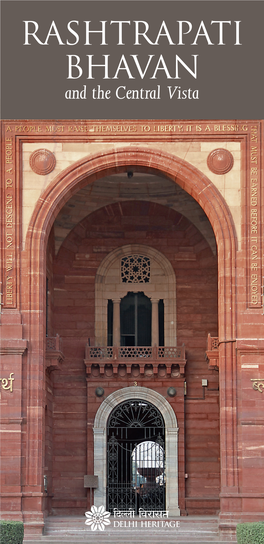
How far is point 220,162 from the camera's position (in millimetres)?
21234

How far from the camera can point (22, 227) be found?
827 inches

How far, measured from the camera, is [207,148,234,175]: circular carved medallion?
2123 cm

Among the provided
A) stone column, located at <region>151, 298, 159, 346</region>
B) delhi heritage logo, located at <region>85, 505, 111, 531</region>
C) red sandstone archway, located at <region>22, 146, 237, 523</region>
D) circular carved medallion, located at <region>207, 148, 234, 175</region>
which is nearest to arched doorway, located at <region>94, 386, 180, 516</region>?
delhi heritage logo, located at <region>85, 505, 111, 531</region>

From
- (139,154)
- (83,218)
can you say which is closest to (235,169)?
(139,154)

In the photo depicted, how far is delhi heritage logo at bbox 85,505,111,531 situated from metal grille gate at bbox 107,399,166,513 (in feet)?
4.87

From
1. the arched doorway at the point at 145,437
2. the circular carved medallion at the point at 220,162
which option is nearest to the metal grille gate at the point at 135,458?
the arched doorway at the point at 145,437

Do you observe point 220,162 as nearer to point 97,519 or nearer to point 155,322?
point 155,322

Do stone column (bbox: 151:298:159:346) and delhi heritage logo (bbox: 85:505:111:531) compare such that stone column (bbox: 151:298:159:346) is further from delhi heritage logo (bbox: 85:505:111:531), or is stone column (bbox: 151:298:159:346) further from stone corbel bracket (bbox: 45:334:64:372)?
delhi heritage logo (bbox: 85:505:111:531)

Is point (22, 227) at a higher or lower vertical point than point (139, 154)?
lower

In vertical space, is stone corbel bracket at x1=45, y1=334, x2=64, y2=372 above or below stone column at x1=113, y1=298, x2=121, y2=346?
below

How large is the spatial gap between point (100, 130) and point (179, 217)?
5306 mm

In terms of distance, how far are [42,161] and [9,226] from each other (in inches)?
69.3

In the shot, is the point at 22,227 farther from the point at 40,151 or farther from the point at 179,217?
the point at 179,217

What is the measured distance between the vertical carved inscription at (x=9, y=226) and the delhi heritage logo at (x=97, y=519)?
5478 millimetres
